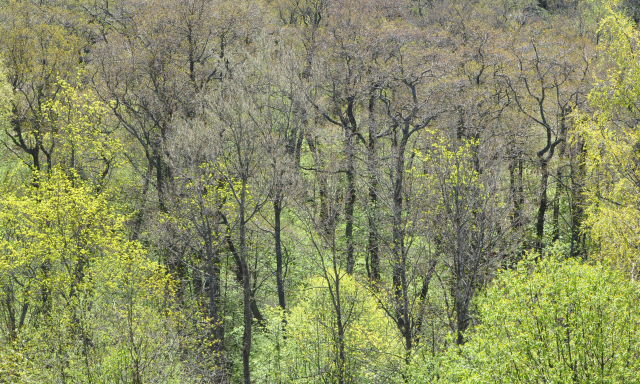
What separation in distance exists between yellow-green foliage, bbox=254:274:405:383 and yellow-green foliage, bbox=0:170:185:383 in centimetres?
557

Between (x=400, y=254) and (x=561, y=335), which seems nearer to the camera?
(x=561, y=335)

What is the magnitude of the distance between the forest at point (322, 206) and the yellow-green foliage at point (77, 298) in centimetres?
15

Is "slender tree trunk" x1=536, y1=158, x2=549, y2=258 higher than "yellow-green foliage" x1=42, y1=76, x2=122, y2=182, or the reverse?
"yellow-green foliage" x1=42, y1=76, x2=122, y2=182

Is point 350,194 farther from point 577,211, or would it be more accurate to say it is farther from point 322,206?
point 577,211

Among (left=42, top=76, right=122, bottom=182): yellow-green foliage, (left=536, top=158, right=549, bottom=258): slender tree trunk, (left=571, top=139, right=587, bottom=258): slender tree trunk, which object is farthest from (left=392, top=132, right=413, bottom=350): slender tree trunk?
(left=42, top=76, right=122, bottom=182): yellow-green foliage

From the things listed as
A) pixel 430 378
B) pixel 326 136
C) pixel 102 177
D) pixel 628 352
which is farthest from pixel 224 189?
pixel 628 352

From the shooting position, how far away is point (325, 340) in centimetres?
2478

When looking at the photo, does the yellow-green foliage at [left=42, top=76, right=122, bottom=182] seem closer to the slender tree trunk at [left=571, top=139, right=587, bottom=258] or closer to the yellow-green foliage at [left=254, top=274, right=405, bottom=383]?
the yellow-green foliage at [left=254, top=274, right=405, bottom=383]

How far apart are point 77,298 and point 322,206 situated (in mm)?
13311

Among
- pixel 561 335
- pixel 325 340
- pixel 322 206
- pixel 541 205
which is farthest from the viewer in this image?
pixel 541 205

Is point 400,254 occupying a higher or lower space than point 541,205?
lower

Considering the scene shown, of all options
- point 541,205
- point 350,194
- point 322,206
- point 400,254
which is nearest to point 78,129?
point 322,206

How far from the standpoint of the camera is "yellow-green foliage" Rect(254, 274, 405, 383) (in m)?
23.5

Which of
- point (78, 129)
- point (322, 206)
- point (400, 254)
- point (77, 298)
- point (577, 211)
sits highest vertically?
point (78, 129)
